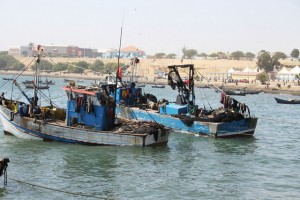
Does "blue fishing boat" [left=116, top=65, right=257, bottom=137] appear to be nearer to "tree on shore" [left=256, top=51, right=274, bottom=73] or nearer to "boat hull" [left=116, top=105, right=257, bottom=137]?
"boat hull" [left=116, top=105, right=257, bottom=137]

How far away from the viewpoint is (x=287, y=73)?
127 metres

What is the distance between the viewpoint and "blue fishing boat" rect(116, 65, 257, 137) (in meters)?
33.0

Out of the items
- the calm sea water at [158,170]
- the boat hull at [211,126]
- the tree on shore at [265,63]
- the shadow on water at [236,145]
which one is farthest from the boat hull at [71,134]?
the tree on shore at [265,63]

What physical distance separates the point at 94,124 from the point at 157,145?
11.3 ft

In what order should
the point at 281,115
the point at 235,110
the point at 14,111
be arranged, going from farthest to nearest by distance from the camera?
the point at 281,115, the point at 235,110, the point at 14,111

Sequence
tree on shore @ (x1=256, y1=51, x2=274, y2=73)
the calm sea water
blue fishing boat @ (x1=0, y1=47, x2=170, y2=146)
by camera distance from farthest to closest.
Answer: tree on shore @ (x1=256, y1=51, x2=274, y2=73), blue fishing boat @ (x1=0, y1=47, x2=170, y2=146), the calm sea water

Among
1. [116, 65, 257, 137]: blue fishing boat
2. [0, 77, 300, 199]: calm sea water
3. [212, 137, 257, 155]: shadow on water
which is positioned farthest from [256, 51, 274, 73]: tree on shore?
[0, 77, 300, 199]: calm sea water

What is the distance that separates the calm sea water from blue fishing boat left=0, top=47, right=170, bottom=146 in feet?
1.46

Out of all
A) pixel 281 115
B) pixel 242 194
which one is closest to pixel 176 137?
pixel 242 194

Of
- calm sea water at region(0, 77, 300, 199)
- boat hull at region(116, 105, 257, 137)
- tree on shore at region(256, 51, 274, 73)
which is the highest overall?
tree on shore at region(256, 51, 274, 73)

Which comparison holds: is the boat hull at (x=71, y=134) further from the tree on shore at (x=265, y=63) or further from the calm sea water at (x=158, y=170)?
the tree on shore at (x=265, y=63)

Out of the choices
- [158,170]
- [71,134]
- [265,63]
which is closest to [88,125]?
[71,134]

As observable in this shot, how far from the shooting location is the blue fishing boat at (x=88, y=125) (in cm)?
2745

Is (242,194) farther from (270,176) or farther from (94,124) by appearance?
(94,124)
